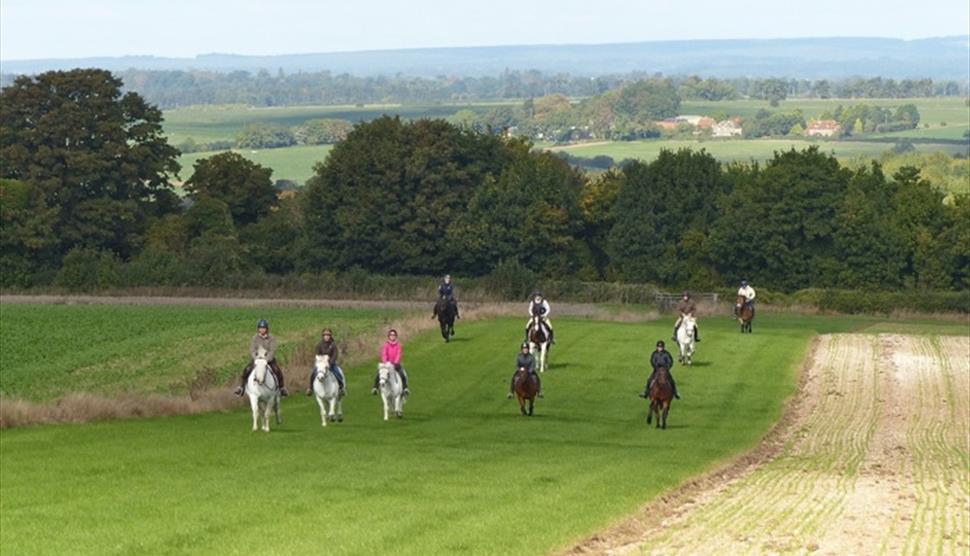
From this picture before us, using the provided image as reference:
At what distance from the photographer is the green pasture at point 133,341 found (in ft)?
160

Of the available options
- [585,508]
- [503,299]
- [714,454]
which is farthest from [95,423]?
[503,299]

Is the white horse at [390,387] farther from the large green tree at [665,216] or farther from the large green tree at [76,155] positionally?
the large green tree at [76,155]

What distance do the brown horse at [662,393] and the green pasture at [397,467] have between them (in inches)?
19.2

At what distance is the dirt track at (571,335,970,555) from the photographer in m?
22.2

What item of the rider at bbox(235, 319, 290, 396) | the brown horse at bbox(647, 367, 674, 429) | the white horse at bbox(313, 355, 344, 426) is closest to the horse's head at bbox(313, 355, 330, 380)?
the white horse at bbox(313, 355, 344, 426)

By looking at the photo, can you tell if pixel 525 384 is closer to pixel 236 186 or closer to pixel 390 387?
pixel 390 387

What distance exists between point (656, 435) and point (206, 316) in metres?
37.5

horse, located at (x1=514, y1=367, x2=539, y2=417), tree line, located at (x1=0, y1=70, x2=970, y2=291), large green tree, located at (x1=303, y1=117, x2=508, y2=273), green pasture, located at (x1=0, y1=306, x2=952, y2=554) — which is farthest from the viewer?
large green tree, located at (x1=303, y1=117, x2=508, y2=273)

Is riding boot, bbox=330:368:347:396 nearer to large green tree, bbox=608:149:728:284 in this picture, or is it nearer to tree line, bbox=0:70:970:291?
tree line, bbox=0:70:970:291

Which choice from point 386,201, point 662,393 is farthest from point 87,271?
point 662,393

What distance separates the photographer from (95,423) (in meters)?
36.3

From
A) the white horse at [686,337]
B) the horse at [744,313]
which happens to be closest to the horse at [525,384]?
the white horse at [686,337]

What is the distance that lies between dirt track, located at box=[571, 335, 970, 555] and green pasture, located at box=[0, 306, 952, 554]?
82 cm

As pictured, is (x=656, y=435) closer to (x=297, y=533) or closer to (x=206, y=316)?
(x=297, y=533)
